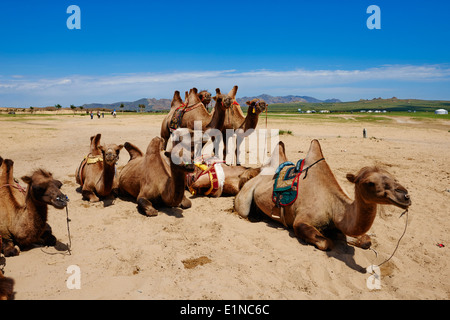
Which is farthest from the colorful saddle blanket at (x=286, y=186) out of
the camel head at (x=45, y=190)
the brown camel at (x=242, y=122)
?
the brown camel at (x=242, y=122)

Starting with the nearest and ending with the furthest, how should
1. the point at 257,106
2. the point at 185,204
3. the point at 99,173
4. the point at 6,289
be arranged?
the point at 6,289, the point at 185,204, the point at 99,173, the point at 257,106

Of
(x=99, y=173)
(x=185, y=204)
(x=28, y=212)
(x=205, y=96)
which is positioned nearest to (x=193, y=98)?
(x=205, y=96)

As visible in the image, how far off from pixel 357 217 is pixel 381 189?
0.68m

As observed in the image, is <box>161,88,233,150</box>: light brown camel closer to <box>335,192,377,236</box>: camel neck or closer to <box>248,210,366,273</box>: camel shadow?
<box>248,210,366,273</box>: camel shadow

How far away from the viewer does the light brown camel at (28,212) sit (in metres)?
4.52

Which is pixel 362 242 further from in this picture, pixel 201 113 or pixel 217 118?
pixel 201 113

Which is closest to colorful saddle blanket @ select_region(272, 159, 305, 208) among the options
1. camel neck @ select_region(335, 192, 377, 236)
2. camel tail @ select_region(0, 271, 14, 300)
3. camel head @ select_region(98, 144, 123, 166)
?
camel neck @ select_region(335, 192, 377, 236)

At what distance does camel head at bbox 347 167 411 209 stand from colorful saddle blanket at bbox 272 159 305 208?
1.49 meters

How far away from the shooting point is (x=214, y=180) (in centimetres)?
820

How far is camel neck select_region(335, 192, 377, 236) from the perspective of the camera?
4.25 meters

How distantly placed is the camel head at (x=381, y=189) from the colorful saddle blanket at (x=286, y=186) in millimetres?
1495

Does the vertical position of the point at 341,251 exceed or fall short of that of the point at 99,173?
it falls short

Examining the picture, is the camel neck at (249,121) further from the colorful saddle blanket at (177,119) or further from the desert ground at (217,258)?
the desert ground at (217,258)
